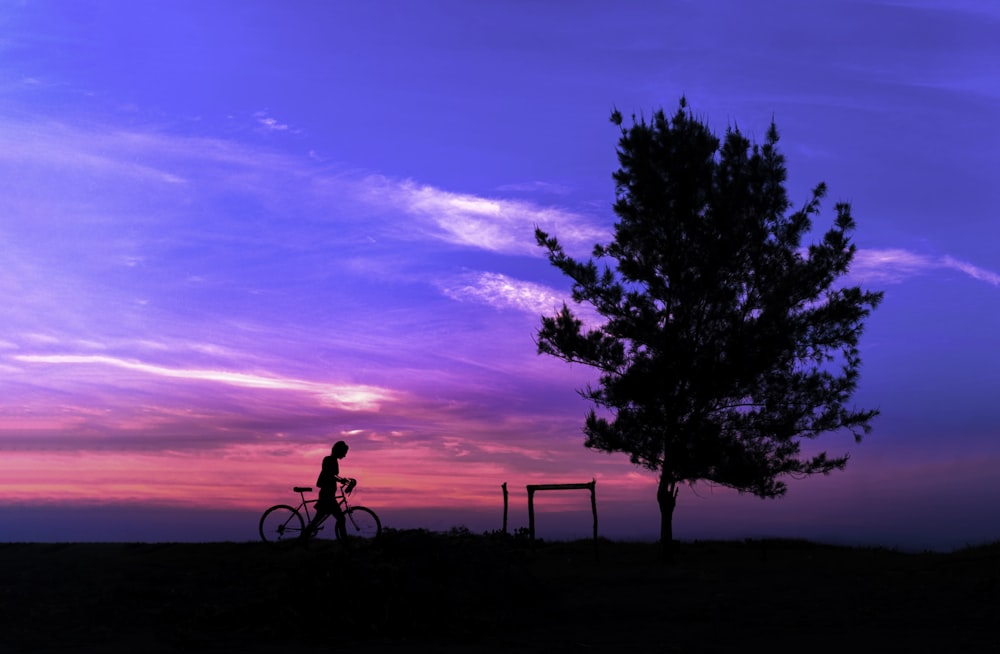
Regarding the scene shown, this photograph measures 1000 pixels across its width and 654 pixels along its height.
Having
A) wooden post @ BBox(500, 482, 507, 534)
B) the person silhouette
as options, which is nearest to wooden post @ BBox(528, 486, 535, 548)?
wooden post @ BBox(500, 482, 507, 534)

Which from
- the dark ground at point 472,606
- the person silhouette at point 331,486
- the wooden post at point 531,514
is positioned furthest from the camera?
the wooden post at point 531,514

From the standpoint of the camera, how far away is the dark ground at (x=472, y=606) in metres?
15.1

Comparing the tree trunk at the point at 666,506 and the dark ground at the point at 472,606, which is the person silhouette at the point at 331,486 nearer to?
the dark ground at the point at 472,606

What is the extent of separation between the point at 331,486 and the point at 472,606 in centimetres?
629

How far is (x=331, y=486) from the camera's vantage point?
2258 cm

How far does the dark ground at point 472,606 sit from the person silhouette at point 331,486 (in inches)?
67.8

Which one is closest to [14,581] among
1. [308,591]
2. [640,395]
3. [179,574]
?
[179,574]

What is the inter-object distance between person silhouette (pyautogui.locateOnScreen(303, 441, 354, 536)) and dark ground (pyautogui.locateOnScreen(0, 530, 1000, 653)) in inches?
67.8

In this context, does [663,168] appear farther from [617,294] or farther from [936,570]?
[936,570]

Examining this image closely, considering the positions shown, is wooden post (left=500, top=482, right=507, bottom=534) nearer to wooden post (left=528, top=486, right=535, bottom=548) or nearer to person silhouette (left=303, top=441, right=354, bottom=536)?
wooden post (left=528, top=486, right=535, bottom=548)

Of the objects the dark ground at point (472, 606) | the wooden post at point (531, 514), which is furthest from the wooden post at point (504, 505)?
the dark ground at point (472, 606)

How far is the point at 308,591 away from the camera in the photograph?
55.4 ft

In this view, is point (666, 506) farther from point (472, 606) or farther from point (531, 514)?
point (472, 606)

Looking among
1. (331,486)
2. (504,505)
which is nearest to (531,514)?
(504,505)
